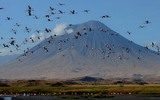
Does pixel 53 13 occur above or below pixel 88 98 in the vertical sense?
above

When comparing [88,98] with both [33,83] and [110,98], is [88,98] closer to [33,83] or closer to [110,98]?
[110,98]

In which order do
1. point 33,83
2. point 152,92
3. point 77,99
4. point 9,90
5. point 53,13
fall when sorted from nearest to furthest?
point 53,13
point 77,99
point 152,92
point 9,90
point 33,83

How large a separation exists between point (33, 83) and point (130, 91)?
62.5m

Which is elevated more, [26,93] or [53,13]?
[53,13]

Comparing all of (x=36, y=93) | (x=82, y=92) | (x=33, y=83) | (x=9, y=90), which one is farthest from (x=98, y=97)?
(x=33, y=83)

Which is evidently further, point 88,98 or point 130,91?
point 130,91

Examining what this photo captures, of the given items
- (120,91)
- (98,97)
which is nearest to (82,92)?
(120,91)

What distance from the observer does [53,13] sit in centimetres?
6600

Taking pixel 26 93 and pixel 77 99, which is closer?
pixel 77 99

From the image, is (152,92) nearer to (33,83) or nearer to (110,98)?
(110,98)

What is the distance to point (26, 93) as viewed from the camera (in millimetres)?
110500

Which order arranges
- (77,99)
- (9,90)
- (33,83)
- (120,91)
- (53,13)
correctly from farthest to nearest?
(33,83) → (9,90) → (120,91) → (77,99) → (53,13)

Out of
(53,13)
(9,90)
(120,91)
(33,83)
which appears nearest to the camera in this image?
(53,13)

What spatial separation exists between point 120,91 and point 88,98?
21968 mm
